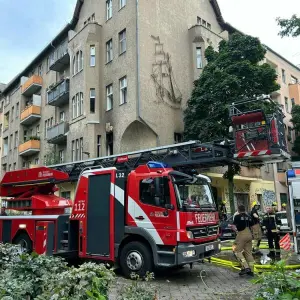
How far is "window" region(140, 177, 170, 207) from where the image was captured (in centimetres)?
845

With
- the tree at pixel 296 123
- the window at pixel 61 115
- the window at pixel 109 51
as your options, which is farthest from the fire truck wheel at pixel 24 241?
the tree at pixel 296 123

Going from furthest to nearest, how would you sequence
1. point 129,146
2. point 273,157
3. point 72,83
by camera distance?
point 72,83 → point 129,146 → point 273,157

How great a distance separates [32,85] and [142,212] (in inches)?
1184

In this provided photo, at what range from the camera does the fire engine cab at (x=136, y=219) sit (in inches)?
327

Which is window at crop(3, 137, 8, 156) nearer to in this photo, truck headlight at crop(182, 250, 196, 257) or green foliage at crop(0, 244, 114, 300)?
truck headlight at crop(182, 250, 196, 257)

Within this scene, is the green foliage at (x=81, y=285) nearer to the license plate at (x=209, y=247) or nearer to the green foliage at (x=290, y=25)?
the license plate at (x=209, y=247)

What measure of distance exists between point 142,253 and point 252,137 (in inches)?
191

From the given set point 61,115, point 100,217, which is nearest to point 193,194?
point 100,217

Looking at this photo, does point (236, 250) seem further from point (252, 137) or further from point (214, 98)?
point (214, 98)

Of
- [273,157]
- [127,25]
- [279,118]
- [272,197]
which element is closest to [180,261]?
[273,157]

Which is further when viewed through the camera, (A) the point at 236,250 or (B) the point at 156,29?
(B) the point at 156,29

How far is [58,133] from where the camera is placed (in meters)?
27.8

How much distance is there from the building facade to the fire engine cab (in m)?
11.4

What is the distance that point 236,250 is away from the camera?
29.7ft
